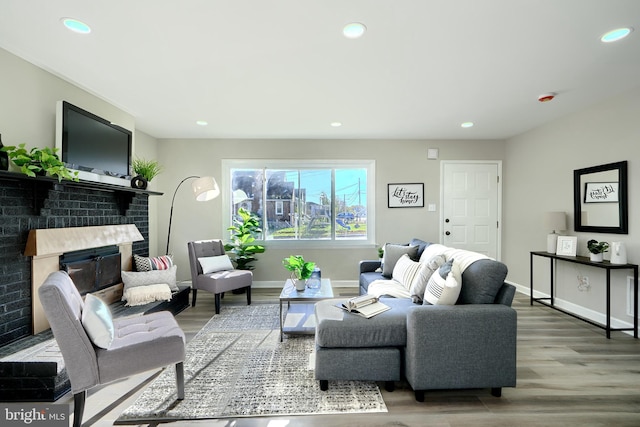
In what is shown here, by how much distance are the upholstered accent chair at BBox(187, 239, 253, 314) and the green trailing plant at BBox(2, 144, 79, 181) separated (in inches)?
69.0

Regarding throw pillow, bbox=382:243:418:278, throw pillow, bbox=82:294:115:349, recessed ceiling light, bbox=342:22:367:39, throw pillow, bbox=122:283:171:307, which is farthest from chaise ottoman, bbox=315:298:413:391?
throw pillow, bbox=122:283:171:307

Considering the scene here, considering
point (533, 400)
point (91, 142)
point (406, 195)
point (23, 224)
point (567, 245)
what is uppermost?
point (91, 142)

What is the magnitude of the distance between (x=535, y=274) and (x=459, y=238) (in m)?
→ 1.15

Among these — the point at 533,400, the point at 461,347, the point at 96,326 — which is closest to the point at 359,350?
the point at 461,347

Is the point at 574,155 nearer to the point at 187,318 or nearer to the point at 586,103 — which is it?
the point at 586,103

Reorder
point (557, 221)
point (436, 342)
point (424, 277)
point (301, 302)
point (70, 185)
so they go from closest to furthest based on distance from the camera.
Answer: point (436, 342) < point (424, 277) < point (70, 185) < point (301, 302) < point (557, 221)

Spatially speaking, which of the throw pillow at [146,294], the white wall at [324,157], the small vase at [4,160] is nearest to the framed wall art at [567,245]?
the white wall at [324,157]

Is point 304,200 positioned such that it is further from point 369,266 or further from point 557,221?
point 557,221

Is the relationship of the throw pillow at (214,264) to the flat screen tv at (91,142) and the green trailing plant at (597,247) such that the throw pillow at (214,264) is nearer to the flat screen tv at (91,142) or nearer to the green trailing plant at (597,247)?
the flat screen tv at (91,142)

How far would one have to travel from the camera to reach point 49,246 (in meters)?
2.48

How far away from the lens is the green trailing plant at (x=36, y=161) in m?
2.18

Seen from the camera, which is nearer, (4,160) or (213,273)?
(4,160)

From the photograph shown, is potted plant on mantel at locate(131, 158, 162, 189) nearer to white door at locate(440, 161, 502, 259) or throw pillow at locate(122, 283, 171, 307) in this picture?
throw pillow at locate(122, 283, 171, 307)

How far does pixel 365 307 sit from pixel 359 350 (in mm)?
297
